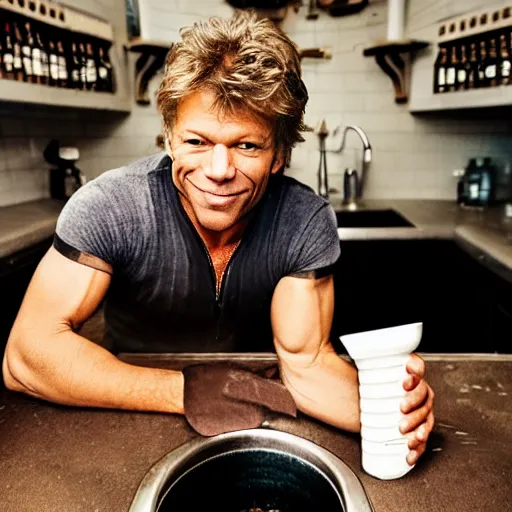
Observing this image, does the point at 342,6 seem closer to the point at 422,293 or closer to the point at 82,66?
the point at 82,66

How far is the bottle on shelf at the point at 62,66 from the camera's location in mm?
2627

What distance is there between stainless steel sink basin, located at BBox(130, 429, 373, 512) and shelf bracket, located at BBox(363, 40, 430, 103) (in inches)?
104

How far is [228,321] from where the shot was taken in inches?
56.6

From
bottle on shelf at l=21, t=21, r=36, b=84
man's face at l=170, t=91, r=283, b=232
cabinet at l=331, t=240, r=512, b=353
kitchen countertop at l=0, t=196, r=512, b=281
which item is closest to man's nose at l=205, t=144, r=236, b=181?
man's face at l=170, t=91, r=283, b=232

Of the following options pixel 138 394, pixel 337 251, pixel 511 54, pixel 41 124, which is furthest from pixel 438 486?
pixel 41 124

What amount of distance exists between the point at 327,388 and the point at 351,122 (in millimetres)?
2620

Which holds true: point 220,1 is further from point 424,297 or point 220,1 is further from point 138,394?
point 138,394

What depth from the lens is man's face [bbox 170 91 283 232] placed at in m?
1.13

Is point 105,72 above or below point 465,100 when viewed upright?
above

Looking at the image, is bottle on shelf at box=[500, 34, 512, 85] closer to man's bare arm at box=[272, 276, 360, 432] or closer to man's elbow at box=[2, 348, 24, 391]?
man's bare arm at box=[272, 276, 360, 432]

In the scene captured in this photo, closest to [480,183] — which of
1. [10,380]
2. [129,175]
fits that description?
[129,175]

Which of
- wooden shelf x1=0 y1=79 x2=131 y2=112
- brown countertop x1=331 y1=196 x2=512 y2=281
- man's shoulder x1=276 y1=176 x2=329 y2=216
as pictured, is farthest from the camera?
wooden shelf x1=0 y1=79 x2=131 y2=112

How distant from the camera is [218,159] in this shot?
1.13 meters

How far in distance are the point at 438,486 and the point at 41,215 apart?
217 cm
